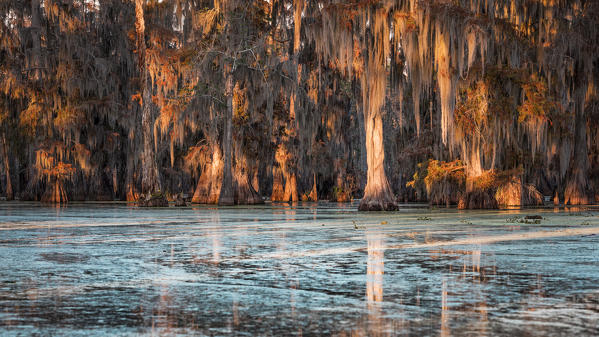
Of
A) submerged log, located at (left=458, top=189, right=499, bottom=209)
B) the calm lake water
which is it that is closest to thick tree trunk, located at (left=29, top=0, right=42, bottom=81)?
submerged log, located at (left=458, top=189, right=499, bottom=209)

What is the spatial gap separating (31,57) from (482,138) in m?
25.7

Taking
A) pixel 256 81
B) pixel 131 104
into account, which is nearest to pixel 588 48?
pixel 256 81

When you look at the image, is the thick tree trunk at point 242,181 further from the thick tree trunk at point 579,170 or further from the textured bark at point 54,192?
the thick tree trunk at point 579,170

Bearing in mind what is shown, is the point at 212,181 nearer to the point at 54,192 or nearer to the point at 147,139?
the point at 147,139

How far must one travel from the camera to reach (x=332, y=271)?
758cm

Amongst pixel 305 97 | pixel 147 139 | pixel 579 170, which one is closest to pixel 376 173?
pixel 579 170

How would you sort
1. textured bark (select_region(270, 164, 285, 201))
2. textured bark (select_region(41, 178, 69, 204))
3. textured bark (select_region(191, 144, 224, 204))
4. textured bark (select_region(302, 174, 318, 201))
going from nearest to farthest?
textured bark (select_region(191, 144, 224, 204)) → textured bark (select_region(41, 178, 69, 204)) → textured bark (select_region(270, 164, 285, 201)) → textured bark (select_region(302, 174, 318, 201))

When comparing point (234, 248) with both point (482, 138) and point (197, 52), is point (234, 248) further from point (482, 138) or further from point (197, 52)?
point (197, 52)

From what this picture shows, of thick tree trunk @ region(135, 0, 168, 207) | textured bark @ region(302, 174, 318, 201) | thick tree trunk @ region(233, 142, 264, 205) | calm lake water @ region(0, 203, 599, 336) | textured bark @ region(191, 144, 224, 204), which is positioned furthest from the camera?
textured bark @ region(302, 174, 318, 201)

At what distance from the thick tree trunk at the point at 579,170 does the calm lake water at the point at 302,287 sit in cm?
2367

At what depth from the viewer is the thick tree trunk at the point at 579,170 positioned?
34062 millimetres

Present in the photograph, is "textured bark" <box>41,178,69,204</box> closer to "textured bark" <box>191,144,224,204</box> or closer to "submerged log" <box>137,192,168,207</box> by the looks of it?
"textured bark" <box>191,144,224,204</box>

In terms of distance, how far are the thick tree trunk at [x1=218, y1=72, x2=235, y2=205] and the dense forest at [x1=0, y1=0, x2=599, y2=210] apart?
0.06 m

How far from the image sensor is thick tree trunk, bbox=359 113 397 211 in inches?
1033
